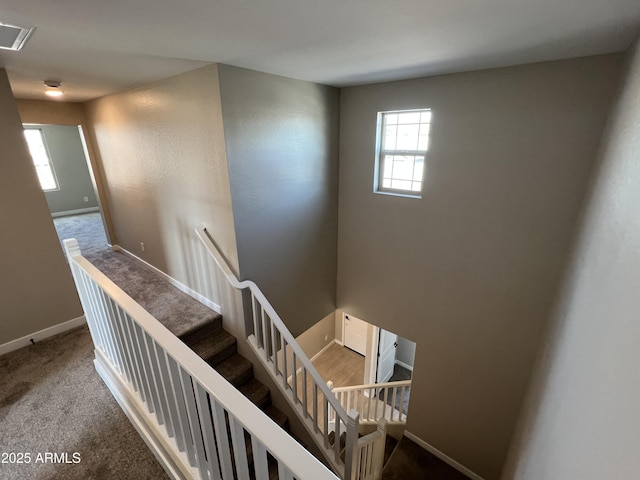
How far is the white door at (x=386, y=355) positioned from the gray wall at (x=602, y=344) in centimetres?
359

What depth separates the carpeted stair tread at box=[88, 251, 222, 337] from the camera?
3127mm

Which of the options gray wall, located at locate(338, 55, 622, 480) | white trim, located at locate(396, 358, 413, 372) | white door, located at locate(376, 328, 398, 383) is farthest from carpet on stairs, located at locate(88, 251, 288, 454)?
white trim, located at locate(396, 358, 413, 372)

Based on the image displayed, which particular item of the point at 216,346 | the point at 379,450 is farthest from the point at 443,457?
the point at 216,346

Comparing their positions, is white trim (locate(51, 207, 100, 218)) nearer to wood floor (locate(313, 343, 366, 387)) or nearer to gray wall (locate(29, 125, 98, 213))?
gray wall (locate(29, 125, 98, 213))

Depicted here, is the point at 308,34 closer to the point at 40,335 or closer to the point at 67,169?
the point at 40,335

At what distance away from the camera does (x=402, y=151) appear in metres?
3.29

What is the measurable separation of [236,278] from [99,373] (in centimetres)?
129

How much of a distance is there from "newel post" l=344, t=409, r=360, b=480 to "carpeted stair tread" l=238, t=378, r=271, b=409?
913mm

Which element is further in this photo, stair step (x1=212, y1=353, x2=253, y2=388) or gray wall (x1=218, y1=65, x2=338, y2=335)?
stair step (x1=212, y1=353, x2=253, y2=388)

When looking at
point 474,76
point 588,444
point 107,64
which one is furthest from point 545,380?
point 107,64

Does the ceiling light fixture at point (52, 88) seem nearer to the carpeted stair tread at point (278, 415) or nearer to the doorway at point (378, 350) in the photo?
the carpeted stair tread at point (278, 415)

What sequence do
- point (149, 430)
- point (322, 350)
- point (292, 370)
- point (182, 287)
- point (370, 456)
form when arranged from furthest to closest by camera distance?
point (322, 350) < point (182, 287) < point (370, 456) < point (292, 370) < point (149, 430)

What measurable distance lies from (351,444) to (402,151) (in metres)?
3.03

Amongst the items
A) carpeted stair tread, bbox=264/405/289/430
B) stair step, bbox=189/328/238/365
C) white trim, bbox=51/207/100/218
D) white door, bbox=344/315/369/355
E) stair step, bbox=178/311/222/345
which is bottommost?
white door, bbox=344/315/369/355
